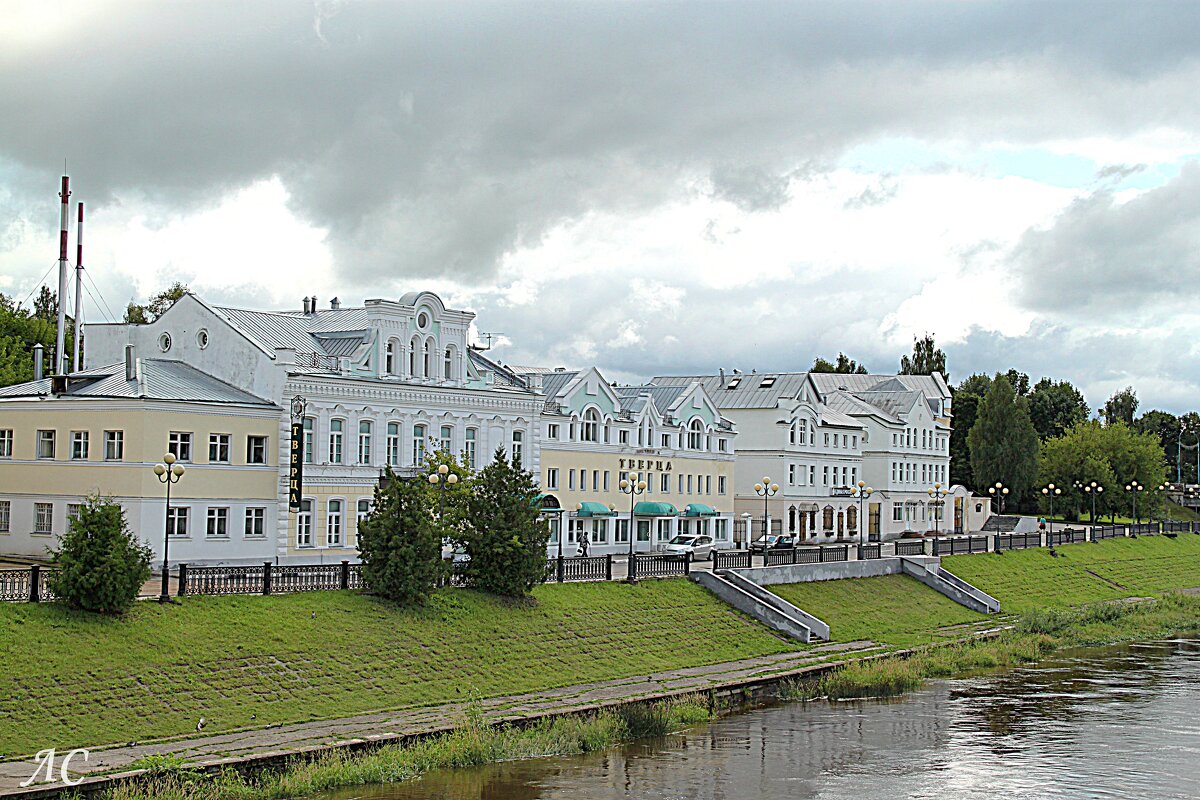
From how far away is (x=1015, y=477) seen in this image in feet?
370

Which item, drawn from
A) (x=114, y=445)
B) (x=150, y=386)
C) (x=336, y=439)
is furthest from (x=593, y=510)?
(x=114, y=445)

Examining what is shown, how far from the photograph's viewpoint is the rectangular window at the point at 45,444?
49344 mm

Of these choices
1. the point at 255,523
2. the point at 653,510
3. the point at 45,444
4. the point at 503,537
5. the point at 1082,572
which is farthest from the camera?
the point at 1082,572

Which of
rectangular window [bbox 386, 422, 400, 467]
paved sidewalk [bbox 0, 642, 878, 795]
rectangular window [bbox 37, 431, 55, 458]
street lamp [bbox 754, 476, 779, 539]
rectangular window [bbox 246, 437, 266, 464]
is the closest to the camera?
paved sidewalk [bbox 0, 642, 878, 795]

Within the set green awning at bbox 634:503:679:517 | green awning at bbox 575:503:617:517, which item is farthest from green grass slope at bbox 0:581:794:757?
green awning at bbox 634:503:679:517

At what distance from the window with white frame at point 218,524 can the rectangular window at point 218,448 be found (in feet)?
5.92

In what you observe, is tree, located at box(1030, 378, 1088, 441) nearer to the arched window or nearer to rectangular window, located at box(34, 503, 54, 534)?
the arched window

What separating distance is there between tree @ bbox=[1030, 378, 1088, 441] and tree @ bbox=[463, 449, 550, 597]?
351 ft

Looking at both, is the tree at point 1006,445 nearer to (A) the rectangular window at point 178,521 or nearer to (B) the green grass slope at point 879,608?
(B) the green grass slope at point 879,608

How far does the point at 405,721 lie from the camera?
31.3m

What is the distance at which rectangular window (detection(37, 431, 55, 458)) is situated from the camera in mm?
49344

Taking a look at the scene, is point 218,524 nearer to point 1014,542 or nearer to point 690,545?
point 690,545

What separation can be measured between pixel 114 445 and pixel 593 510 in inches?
1015

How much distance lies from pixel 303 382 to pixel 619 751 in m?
25.4
